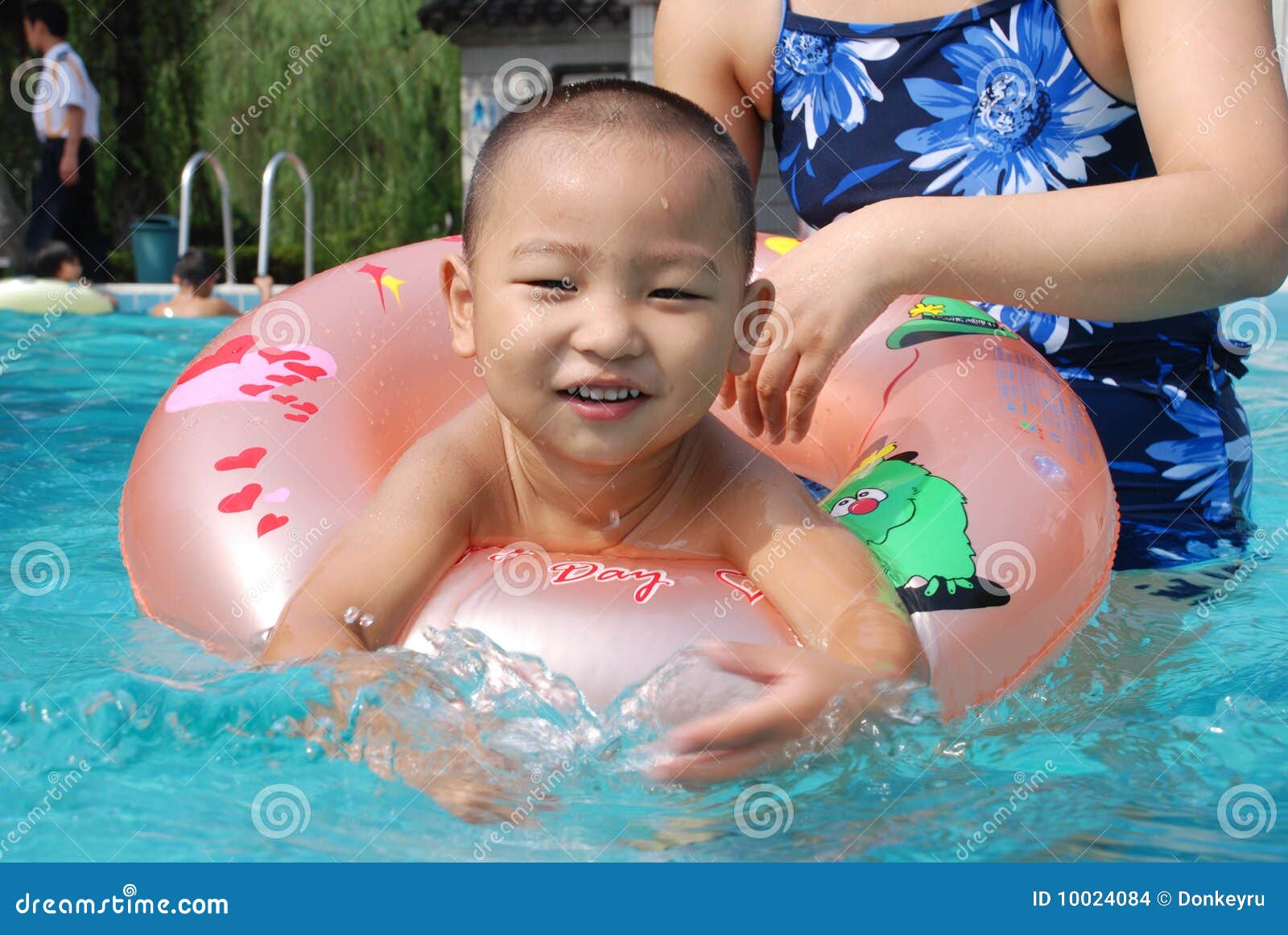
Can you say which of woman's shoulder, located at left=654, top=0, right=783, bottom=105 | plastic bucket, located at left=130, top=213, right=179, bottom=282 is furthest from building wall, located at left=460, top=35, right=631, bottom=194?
woman's shoulder, located at left=654, top=0, right=783, bottom=105

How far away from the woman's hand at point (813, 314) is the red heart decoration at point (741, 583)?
225 millimetres

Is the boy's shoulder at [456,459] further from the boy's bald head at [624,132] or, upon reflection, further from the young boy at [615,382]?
the boy's bald head at [624,132]

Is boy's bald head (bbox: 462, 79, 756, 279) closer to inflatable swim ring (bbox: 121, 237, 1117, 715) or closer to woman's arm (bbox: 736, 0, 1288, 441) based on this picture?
woman's arm (bbox: 736, 0, 1288, 441)

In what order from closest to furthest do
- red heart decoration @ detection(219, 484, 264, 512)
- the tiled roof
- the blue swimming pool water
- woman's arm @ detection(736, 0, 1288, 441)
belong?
1. the blue swimming pool water
2. woman's arm @ detection(736, 0, 1288, 441)
3. red heart decoration @ detection(219, 484, 264, 512)
4. the tiled roof

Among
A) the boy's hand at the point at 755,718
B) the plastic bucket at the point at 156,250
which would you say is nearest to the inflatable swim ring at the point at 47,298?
the plastic bucket at the point at 156,250

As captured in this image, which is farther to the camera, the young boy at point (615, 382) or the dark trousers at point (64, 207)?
the dark trousers at point (64, 207)

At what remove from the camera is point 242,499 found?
2041 millimetres

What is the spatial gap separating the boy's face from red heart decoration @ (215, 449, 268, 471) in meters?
0.49

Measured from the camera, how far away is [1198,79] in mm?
2016

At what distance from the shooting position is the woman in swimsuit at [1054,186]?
76.0 inches

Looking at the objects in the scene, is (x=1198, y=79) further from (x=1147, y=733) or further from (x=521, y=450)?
(x=521, y=450)

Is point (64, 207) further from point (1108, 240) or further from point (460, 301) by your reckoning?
point (1108, 240)

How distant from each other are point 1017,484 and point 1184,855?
611 millimetres

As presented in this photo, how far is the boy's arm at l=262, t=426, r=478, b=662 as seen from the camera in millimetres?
1722
